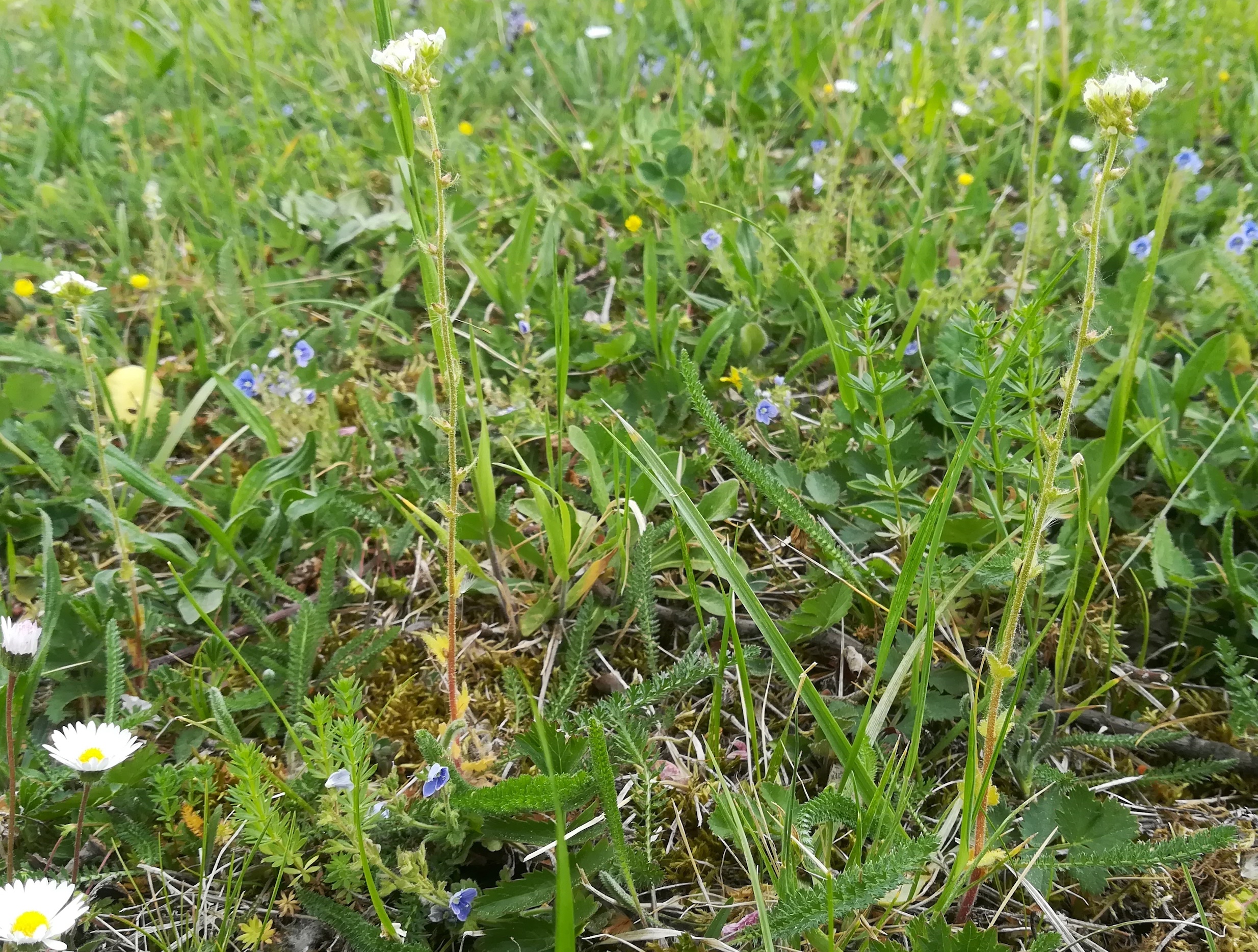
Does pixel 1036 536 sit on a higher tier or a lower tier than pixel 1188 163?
lower

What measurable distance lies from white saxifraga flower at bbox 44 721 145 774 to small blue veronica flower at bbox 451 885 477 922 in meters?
0.52

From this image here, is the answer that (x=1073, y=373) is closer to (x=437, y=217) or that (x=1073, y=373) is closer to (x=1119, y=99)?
(x=1119, y=99)

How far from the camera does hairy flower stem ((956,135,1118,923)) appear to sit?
3.16ft

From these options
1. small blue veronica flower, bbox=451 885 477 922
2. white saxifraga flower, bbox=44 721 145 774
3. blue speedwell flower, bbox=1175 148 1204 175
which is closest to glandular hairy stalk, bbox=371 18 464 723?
small blue veronica flower, bbox=451 885 477 922

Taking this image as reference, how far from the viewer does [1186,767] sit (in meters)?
1.32

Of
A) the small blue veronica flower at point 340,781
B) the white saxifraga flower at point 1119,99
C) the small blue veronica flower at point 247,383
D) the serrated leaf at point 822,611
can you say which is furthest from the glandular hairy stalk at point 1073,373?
the small blue veronica flower at point 247,383

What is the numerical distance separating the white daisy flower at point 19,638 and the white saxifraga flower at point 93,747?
0.45ft

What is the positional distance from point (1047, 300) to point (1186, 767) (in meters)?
0.78

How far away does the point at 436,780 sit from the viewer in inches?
47.8

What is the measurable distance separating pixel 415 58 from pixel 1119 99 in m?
0.83

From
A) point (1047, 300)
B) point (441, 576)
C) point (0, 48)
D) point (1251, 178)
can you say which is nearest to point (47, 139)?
point (0, 48)

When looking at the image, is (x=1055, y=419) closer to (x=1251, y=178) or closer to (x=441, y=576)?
(x=441, y=576)

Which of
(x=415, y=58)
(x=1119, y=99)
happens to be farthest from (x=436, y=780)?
(x=1119, y=99)

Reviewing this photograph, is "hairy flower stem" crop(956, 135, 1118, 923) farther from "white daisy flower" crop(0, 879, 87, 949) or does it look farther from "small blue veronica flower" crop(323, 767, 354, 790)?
"white daisy flower" crop(0, 879, 87, 949)
